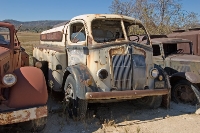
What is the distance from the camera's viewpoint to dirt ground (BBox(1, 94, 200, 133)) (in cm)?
452

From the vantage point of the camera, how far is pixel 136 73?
5.03m

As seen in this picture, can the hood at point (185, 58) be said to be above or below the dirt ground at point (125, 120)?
above

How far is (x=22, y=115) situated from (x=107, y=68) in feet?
6.41

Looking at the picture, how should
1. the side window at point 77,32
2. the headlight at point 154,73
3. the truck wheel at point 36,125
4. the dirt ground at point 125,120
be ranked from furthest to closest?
1. the side window at point 77,32
2. the headlight at point 154,73
3. the dirt ground at point 125,120
4. the truck wheel at point 36,125

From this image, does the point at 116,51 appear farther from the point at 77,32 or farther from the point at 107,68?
the point at 77,32

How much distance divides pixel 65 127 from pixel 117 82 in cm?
130

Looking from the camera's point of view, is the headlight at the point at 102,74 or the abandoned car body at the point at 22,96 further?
the headlight at the point at 102,74

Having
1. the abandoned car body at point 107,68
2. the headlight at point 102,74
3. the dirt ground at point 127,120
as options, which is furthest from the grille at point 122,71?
the dirt ground at point 127,120

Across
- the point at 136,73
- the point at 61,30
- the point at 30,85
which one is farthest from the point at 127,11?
the point at 30,85

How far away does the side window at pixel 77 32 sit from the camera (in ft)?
18.3

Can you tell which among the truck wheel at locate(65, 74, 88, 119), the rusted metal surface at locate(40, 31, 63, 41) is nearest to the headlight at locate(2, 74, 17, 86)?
the truck wheel at locate(65, 74, 88, 119)

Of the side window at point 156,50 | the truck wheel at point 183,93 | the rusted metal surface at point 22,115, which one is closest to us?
the rusted metal surface at point 22,115

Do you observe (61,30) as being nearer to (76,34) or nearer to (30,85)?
(76,34)

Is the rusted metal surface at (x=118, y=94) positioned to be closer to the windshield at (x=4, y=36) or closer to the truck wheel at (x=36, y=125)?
the truck wheel at (x=36, y=125)
